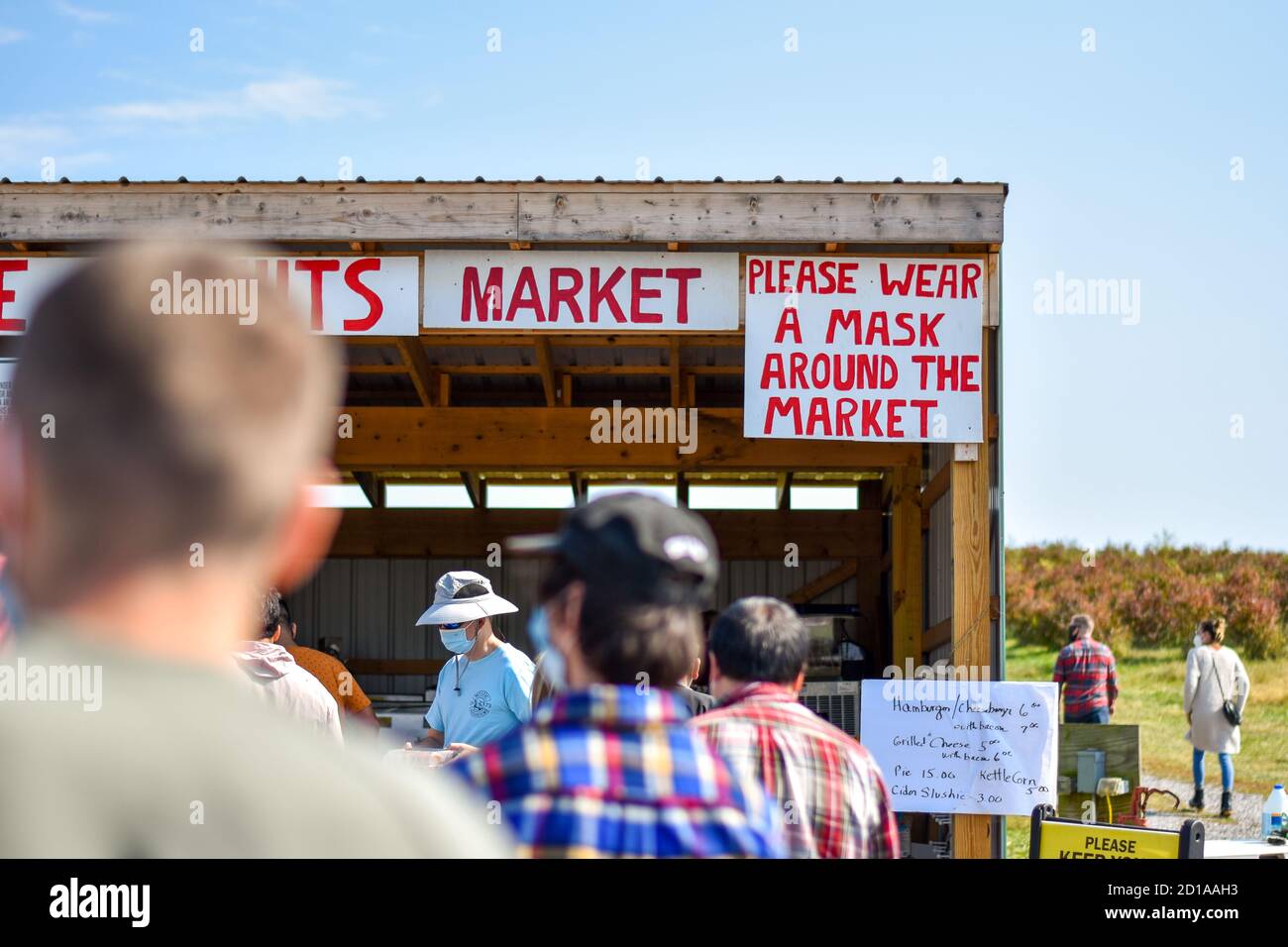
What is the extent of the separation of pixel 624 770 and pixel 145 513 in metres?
0.87

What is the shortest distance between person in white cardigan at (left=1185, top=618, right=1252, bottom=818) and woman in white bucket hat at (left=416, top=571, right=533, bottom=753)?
8.77 meters

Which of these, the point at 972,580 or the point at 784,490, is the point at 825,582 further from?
the point at 972,580

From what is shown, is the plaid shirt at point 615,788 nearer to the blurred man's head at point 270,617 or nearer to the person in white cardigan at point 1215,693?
the blurred man's head at point 270,617

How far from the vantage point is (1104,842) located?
5.52m

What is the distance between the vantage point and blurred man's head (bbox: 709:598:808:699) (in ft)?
10.7

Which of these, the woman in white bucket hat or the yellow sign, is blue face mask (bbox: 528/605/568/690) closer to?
the yellow sign

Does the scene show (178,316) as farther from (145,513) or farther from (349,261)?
(349,261)

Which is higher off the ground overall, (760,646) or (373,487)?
(373,487)

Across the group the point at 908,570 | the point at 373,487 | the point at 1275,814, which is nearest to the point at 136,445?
the point at 1275,814

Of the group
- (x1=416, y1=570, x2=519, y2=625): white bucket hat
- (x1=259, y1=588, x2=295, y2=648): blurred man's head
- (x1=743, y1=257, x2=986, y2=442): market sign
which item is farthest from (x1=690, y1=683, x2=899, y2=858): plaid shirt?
(x1=743, y1=257, x2=986, y2=442): market sign

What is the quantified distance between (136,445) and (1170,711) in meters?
24.2

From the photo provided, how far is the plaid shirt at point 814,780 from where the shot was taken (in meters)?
2.98
